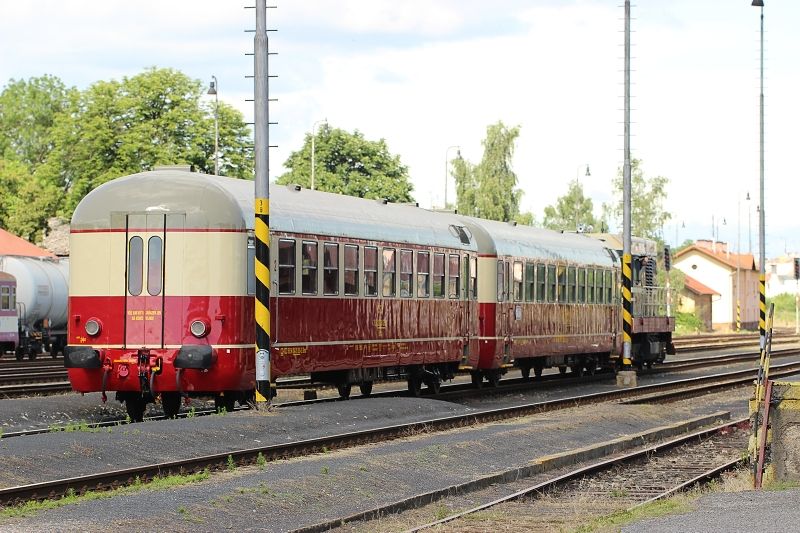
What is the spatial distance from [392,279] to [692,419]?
569 centimetres

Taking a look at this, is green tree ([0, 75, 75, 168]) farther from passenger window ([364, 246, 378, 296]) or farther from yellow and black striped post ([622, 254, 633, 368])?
passenger window ([364, 246, 378, 296])

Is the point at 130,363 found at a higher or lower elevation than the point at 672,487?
higher

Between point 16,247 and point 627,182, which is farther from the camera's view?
point 16,247

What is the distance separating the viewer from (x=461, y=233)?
2944 cm

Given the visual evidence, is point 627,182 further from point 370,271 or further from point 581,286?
point 370,271

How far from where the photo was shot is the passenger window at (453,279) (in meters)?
28.5

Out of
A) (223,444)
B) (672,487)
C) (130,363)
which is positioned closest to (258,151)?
(130,363)

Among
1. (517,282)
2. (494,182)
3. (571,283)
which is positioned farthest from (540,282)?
(494,182)

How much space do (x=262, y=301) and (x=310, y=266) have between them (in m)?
2.31

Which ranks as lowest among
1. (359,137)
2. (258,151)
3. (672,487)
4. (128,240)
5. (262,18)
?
(672,487)

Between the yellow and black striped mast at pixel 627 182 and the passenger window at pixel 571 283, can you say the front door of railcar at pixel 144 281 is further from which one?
the passenger window at pixel 571 283

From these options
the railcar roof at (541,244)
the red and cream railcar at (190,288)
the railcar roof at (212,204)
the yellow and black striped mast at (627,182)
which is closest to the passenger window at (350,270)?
the red and cream railcar at (190,288)

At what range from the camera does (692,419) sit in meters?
24.1

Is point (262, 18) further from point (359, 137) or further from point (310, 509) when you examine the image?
point (359, 137)
